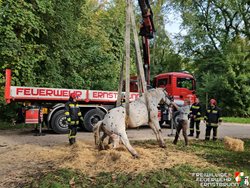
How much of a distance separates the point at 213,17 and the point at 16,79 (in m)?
29.1

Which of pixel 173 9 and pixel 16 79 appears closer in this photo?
pixel 16 79

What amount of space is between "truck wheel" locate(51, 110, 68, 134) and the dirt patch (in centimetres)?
417

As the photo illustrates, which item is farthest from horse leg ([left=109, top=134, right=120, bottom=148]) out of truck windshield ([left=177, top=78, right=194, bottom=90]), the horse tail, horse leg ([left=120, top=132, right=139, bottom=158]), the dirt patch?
truck windshield ([left=177, top=78, right=194, bottom=90])

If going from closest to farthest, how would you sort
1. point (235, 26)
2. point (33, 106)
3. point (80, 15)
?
1. point (33, 106)
2. point (80, 15)
3. point (235, 26)

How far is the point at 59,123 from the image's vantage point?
1290 cm

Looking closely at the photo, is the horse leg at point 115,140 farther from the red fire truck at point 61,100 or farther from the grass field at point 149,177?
the red fire truck at point 61,100

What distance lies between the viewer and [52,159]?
7582mm

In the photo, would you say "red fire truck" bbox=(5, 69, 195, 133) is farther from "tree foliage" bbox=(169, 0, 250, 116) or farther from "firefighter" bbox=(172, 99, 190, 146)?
"tree foliage" bbox=(169, 0, 250, 116)

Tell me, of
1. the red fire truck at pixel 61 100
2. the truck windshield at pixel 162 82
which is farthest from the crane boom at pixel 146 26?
the truck windshield at pixel 162 82

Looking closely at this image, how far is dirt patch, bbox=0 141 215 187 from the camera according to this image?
636 cm

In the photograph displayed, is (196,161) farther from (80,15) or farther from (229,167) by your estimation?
(80,15)

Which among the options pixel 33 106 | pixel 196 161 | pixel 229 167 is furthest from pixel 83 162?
pixel 33 106

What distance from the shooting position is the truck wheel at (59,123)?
42.0 ft

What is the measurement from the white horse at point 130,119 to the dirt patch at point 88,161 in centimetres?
37
